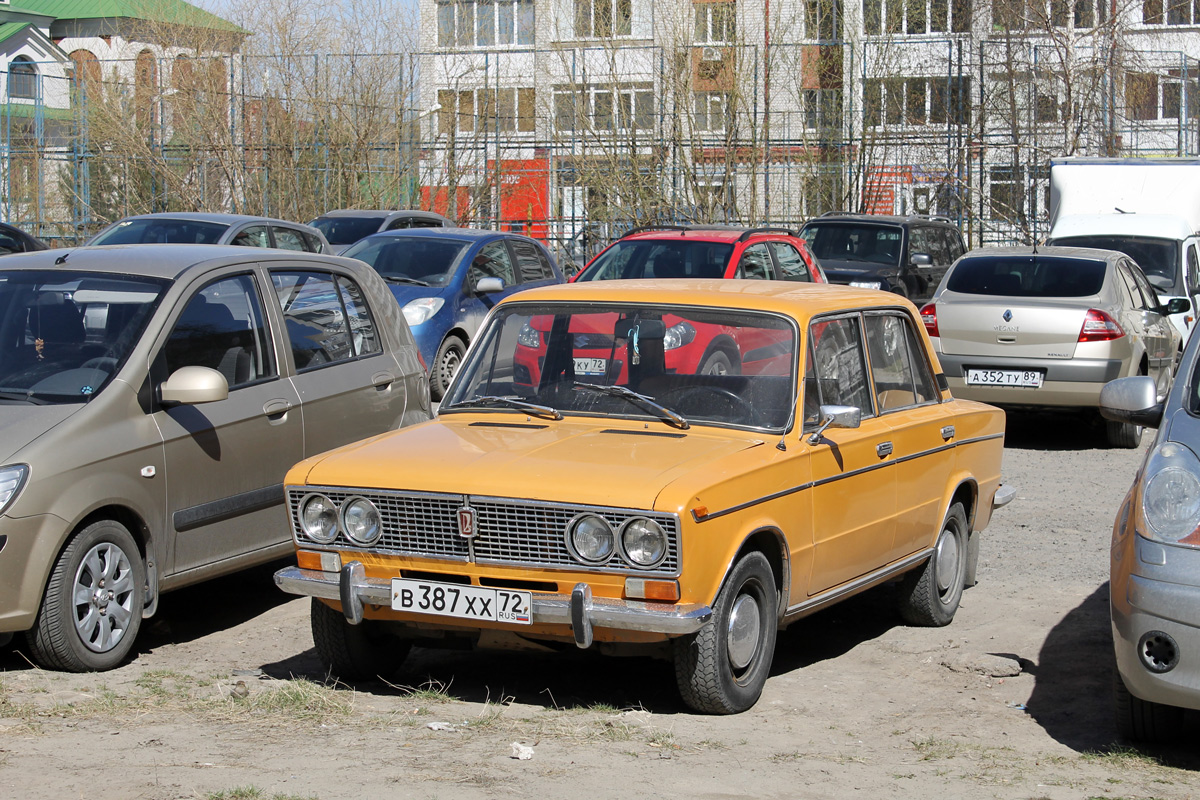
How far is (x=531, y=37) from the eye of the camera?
4872cm

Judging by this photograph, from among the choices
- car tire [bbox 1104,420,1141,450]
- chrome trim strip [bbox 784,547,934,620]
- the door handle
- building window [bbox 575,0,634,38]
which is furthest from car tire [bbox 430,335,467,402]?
building window [bbox 575,0,634,38]

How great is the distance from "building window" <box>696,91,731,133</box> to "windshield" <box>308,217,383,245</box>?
813 cm

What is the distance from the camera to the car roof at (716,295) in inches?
236

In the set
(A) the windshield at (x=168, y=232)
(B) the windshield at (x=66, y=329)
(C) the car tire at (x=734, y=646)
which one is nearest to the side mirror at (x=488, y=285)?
(A) the windshield at (x=168, y=232)

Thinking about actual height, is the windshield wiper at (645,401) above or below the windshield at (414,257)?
below

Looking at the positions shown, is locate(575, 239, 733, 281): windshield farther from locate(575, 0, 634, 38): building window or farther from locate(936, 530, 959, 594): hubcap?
locate(575, 0, 634, 38): building window

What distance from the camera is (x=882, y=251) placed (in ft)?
64.3

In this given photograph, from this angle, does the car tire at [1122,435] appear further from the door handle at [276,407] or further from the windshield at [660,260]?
the door handle at [276,407]

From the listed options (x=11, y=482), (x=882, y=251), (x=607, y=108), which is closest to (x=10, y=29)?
(x=607, y=108)

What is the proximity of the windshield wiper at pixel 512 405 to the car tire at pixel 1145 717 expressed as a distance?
2404mm

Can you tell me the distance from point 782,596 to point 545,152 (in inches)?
1030

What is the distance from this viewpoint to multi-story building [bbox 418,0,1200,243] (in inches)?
1087

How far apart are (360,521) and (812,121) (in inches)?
1012

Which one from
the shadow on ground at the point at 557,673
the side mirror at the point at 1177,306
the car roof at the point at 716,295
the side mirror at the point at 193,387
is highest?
the car roof at the point at 716,295
